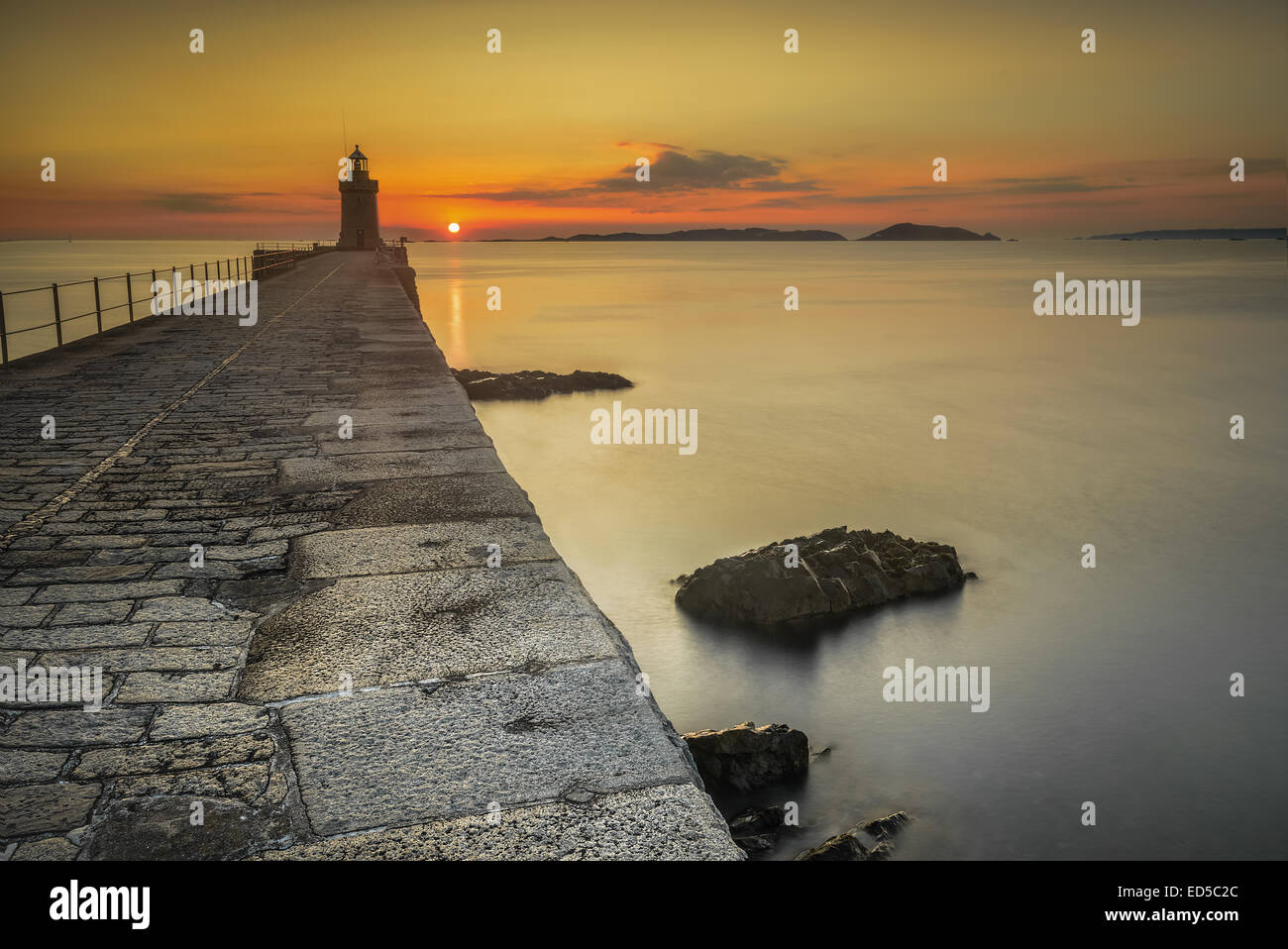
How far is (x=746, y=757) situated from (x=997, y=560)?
7327 mm

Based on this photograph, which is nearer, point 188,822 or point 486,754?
point 188,822

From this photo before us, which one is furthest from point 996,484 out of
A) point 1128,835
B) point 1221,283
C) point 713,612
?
point 1221,283

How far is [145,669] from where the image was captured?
2.69 metres

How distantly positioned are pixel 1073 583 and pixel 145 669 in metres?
12.1

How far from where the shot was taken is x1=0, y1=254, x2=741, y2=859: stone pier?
1.98 meters

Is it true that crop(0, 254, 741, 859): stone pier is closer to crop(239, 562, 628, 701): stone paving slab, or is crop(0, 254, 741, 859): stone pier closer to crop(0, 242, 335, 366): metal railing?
crop(239, 562, 628, 701): stone paving slab

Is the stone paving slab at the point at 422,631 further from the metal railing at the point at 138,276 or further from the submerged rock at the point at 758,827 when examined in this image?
the metal railing at the point at 138,276

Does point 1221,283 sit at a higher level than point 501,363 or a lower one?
higher

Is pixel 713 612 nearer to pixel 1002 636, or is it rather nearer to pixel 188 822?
pixel 1002 636

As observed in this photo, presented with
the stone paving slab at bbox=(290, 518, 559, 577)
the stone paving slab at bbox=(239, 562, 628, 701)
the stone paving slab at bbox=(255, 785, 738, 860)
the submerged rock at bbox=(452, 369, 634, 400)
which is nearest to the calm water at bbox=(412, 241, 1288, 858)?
the submerged rock at bbox=(452, 369, 634, 400)

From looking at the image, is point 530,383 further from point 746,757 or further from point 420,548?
point 420,548

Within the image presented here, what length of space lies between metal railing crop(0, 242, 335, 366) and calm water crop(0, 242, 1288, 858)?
22.3 ft

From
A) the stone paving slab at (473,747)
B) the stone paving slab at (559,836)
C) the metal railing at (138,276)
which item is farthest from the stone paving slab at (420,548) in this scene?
the metal railing at (138,276)
